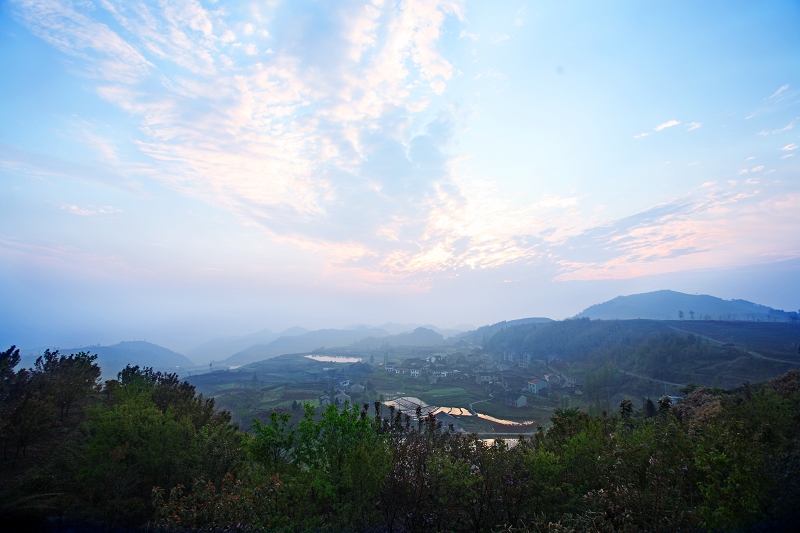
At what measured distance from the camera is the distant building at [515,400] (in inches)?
2375

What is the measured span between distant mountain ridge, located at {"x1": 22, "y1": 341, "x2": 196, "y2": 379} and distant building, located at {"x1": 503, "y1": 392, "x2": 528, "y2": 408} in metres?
108

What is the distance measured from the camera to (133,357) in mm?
145375

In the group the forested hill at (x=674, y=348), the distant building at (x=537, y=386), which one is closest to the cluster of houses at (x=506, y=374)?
the distant building at (x=537, y=386)

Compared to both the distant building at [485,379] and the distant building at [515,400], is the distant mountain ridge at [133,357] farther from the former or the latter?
the distant building at [515,400]

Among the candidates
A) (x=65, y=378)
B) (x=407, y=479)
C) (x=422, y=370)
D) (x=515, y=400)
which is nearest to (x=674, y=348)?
(x=515, y=400)

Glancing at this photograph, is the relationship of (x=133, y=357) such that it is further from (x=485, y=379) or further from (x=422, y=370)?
(x=485, y=379)

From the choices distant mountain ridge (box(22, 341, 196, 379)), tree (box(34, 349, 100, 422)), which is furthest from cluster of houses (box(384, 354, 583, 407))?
distant mountain ridge (box(22, 341, 196, 379))

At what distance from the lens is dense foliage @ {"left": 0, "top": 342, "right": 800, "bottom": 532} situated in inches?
233

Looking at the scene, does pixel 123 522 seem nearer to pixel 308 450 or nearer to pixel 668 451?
pixel 308 450

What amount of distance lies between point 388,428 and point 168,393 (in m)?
15.3

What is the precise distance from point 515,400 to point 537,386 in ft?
34.5

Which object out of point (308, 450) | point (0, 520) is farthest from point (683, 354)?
point (0, 520)

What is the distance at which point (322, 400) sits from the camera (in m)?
61.6

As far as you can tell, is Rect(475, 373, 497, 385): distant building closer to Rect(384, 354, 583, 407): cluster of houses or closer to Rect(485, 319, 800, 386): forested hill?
Rect(384, 354, 583, 407): cluster of houses
